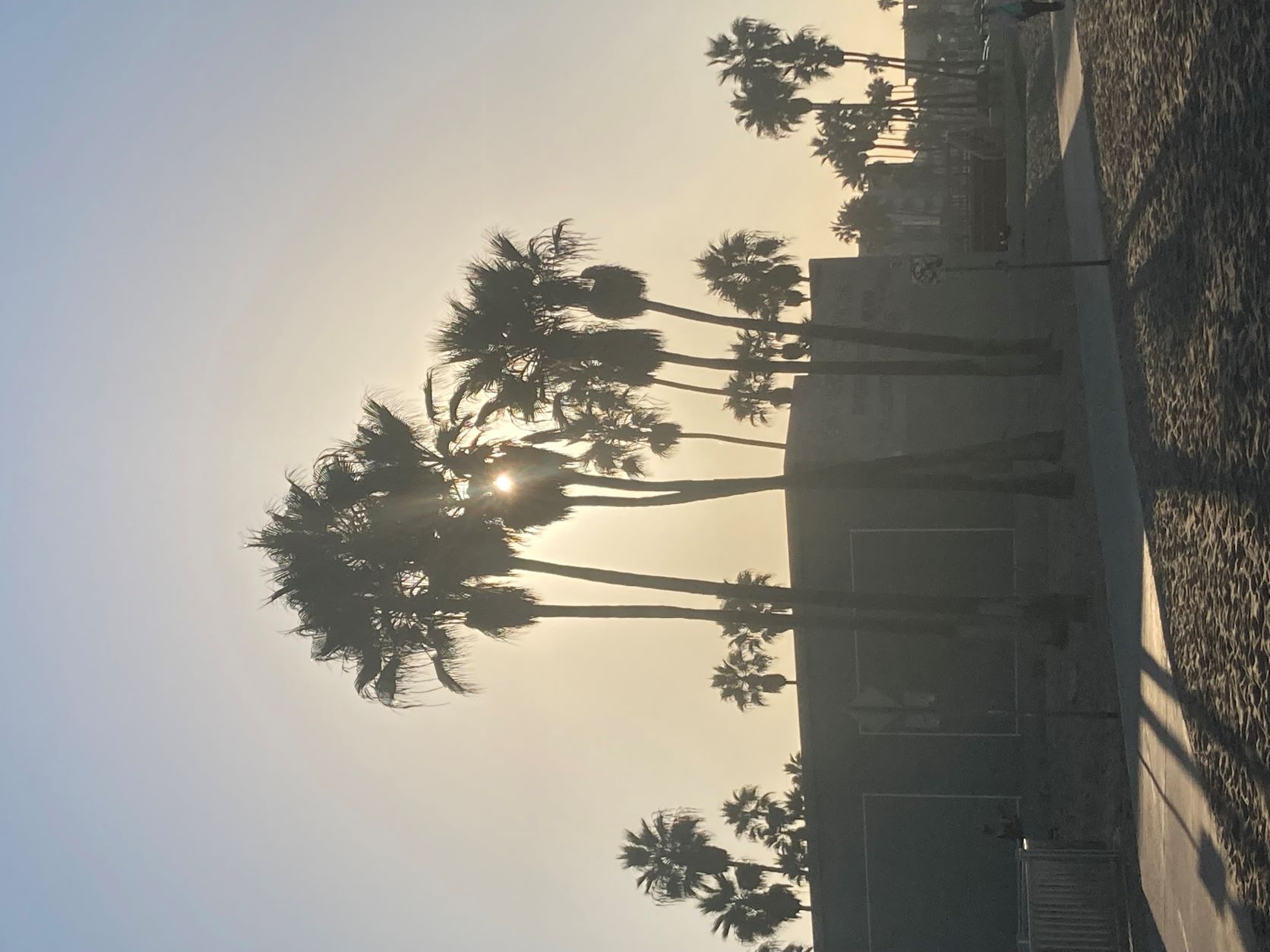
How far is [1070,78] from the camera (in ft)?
56.0

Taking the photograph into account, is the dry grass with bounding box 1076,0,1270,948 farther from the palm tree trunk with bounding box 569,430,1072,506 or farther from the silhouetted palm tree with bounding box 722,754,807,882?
the silhouetted palm tree with bounding box 722,754,807,882

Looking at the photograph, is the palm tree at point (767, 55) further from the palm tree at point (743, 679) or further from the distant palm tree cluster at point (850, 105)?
the palm tree at point (743, 679)

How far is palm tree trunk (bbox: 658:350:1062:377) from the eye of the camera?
66.9 ft

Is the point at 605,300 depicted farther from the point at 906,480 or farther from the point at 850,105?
the point at 850,105

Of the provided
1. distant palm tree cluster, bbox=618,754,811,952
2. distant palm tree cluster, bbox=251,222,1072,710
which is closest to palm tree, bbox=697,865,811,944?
distant palm tree cluster, bbox=618,754,811,952

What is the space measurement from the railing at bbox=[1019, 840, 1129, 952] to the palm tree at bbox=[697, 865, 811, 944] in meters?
20.2

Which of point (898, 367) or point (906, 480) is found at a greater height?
point (898, 367)

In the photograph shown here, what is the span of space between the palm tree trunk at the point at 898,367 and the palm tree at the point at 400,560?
4938mm

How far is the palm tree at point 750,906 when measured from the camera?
107 ft

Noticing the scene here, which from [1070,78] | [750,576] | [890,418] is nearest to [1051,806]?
[890,418]

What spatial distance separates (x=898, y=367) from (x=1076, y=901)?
1164 cm

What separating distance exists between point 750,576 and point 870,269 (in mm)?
20004

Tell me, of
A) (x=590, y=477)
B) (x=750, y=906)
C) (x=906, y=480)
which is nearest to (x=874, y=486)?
(x=906, y=480)

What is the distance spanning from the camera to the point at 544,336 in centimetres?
1941
